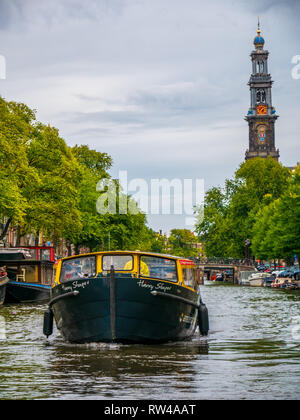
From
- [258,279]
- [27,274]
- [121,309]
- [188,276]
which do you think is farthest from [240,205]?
[121,309]

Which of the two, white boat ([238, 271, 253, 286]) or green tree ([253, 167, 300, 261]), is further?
white boat ([238, 271, 253, 286])

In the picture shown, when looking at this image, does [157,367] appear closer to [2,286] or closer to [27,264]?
[2,286]

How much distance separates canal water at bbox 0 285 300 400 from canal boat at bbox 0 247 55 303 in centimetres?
2271

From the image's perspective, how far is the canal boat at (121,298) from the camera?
21.5 metres

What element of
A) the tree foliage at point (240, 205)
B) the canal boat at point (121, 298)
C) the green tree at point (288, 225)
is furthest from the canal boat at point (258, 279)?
the canal boat at point (121, 298)

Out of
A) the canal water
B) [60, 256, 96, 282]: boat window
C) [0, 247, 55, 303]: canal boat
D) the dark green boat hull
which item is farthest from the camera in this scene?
[0, 247, 55, 303]: canal boat

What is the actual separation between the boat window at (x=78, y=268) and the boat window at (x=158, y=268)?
55.8 inches

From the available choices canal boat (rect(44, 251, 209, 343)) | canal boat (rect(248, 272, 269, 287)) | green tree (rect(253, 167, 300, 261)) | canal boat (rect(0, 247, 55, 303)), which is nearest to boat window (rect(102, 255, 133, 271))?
canal boat (rect(44, 251, 209, 343))

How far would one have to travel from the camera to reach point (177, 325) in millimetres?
23094

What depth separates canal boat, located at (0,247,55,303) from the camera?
51219 mm

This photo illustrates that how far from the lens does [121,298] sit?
70.5 feet

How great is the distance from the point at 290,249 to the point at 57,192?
3181 centimetres

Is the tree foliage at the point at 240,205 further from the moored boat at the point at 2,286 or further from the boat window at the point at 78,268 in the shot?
the boat window at the point at 78,268

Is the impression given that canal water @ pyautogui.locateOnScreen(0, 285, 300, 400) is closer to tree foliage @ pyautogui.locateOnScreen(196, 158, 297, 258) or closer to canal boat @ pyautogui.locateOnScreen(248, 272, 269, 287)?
canal boat @ pyautogui.locateOnScreen(248, 272, 269, 287)
